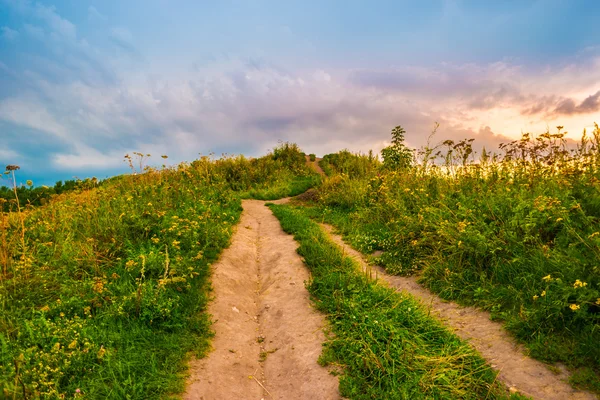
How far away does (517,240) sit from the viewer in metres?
5.91

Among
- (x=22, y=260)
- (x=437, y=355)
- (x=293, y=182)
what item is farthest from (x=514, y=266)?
(x=293, y=182)

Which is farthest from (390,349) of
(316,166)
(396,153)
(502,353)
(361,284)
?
(316,166)

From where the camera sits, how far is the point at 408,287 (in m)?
6.38

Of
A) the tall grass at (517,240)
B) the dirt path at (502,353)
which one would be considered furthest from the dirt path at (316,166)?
the dirt path at (502,353)

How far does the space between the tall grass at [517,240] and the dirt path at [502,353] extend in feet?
0.54

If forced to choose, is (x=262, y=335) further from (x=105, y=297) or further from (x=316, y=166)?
(x=316, y=166)

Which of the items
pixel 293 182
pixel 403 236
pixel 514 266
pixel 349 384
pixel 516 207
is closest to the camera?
pixel 349 384

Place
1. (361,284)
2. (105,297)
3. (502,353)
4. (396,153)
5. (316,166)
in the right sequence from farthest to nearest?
(316,166) < (396,153) < (361,284) < (105,297) < (502,353)

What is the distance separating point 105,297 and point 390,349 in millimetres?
4072

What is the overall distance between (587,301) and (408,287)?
266 centimetres

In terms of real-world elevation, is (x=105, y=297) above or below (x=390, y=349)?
above

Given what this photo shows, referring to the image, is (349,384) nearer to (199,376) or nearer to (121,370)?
(199,376)

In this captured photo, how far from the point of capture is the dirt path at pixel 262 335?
4.10 metres

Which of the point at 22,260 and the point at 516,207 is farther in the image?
the point at 516,207
